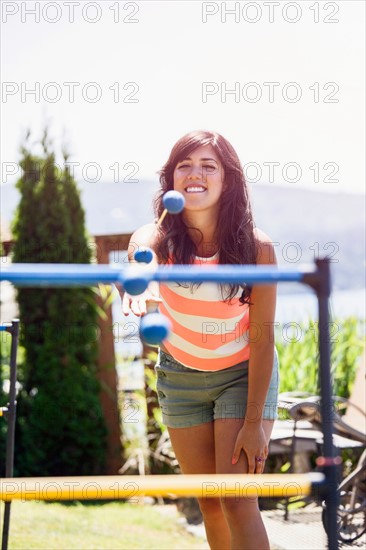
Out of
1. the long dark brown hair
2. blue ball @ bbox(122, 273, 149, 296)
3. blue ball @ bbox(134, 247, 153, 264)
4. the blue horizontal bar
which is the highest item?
the long dark brown hair

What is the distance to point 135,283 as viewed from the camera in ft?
4.24

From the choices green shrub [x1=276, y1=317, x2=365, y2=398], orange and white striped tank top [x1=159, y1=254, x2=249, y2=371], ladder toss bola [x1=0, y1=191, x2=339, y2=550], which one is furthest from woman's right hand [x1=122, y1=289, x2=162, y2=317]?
green shrub [x1=276, y1=317, x2=365, y2=398]

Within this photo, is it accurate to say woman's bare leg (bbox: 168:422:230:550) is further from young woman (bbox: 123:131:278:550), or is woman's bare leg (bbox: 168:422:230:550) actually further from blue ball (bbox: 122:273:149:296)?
blue ball (bbox: 122:273:149:296)

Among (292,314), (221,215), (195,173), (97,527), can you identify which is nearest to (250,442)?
(221,215)

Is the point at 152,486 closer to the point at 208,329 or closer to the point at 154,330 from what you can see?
the point at 154,330

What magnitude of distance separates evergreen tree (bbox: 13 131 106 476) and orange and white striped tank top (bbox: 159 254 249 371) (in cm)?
294

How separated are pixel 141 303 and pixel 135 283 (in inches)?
16.0

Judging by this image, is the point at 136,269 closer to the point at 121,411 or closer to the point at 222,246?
the point at 222,246

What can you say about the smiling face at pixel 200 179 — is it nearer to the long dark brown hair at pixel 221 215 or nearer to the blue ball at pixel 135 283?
the long dark brown hair at pixel 221 215

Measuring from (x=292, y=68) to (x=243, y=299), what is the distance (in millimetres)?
3465

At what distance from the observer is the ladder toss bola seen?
1.30 m

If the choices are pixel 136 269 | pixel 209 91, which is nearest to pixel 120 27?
pixel 209 91

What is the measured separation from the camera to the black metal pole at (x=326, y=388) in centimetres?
133

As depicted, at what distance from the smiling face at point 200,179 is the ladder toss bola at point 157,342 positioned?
1.03 metres
